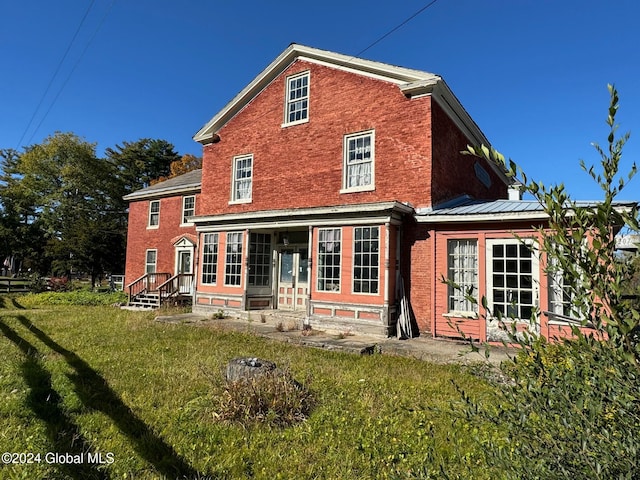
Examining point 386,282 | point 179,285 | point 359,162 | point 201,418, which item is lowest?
point 201,418

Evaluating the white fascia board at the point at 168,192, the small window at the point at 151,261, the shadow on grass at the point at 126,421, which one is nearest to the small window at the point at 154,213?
the white fascia board at the point at 168,192

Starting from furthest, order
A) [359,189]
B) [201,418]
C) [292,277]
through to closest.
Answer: [292,277] < [359,189] < [201,418]

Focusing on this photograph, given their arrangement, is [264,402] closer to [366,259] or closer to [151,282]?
[366,259]

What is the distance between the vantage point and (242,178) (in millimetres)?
16172

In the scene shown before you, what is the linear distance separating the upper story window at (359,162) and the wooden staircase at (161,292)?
33.2ft

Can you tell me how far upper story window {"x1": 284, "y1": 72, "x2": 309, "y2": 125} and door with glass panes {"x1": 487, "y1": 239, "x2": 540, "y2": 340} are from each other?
323 inches

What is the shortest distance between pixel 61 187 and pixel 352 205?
1654 inches

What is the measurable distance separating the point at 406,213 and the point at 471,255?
2180 mm

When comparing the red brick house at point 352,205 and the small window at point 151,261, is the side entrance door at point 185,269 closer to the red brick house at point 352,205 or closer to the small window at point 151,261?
the small window at point 151,261

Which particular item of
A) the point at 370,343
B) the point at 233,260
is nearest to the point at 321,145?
the point at 233,260

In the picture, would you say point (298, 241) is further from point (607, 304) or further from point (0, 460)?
point (607, 304)

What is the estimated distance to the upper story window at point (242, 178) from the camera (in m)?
15.9

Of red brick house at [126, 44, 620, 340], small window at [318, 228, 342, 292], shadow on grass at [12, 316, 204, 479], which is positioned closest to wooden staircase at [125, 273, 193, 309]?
red brick house at [126, 44, 620, 340]

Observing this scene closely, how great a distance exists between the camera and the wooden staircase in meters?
18.2
